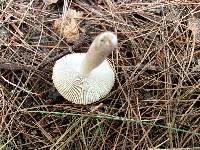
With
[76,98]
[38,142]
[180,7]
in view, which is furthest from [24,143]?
[180,7]

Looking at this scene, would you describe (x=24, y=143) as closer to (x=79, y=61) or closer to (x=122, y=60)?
(x=79, y=61)

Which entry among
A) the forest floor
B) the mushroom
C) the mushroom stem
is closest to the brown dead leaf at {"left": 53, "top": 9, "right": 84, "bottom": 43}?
the forest floor

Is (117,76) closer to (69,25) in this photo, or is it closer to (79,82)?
(79,82)

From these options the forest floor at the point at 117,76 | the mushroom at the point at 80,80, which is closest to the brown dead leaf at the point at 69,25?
the forest floor at the point at 117,76

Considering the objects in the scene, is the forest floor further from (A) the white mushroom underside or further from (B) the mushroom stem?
(B) the mushroom stem

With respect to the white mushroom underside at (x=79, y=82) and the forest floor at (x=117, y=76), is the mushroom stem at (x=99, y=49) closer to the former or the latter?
the white mushroom underside at (x=79, y=82)
